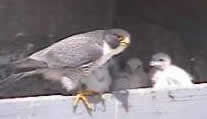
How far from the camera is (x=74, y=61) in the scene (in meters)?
2.11

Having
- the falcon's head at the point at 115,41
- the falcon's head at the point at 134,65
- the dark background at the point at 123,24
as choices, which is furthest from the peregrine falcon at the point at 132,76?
the falcon's head at the point at 115,41

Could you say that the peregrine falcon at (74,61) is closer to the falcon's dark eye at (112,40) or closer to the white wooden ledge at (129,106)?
the falcon's dark eye at (112,40)

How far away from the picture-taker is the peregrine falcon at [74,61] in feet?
6.83

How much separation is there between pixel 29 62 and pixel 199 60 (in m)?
1.38

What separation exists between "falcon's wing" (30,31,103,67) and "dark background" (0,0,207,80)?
904mm

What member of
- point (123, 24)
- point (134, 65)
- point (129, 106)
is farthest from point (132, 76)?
point (129, 106)

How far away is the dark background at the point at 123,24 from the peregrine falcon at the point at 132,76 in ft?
0.72

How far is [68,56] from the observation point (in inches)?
83.0

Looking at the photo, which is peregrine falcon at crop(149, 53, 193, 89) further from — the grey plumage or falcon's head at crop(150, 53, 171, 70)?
the grey plumage

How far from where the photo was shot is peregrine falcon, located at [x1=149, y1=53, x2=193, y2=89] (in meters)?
2.53

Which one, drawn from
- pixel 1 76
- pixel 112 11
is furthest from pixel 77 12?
pixel 1 76

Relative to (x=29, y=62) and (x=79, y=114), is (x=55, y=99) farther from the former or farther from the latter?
(x=29, y=62)

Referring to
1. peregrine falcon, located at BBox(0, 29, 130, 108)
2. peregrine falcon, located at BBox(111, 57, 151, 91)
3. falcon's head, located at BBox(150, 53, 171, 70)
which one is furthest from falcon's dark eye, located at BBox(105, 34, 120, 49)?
falcon's head, located at BBox(150, 53, 171, 70)

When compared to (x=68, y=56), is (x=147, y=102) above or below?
below
